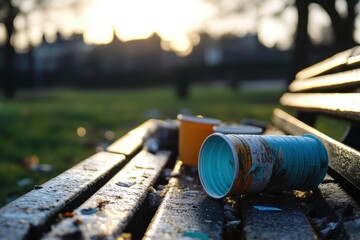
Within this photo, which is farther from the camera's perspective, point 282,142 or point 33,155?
point 33,155

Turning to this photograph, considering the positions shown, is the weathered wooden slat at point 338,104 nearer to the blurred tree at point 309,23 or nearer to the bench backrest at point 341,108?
the bench backrest at point 341,108

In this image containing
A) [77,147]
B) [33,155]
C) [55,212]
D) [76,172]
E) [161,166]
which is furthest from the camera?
[77,147]

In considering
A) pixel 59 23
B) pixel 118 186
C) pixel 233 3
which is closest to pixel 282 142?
pixel 118 186

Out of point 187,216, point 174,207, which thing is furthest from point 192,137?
point 187,216

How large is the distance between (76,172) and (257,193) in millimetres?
888

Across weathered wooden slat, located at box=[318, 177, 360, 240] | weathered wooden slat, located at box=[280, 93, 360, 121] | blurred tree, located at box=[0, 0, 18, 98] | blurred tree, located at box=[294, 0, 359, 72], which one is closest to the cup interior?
weathered wooden slat, located at box=[318, 177, 360, 240]

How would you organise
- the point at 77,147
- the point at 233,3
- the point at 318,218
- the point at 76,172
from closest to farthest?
the point at 318,218 < the point at 76,172 < the point at 77,147 < the point at 233,3

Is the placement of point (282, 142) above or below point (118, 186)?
above

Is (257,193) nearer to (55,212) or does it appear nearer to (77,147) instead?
(55,212)

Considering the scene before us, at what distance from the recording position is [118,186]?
2311 mm

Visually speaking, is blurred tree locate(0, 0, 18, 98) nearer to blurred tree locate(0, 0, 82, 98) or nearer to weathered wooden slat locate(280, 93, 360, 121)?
blurred tree locate(0, 0, 82, 98)

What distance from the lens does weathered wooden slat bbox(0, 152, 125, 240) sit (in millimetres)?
1551

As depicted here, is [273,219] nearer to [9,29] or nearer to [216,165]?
[216,165]

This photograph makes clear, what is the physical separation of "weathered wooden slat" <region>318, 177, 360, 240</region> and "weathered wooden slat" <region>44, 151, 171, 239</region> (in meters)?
0.76
